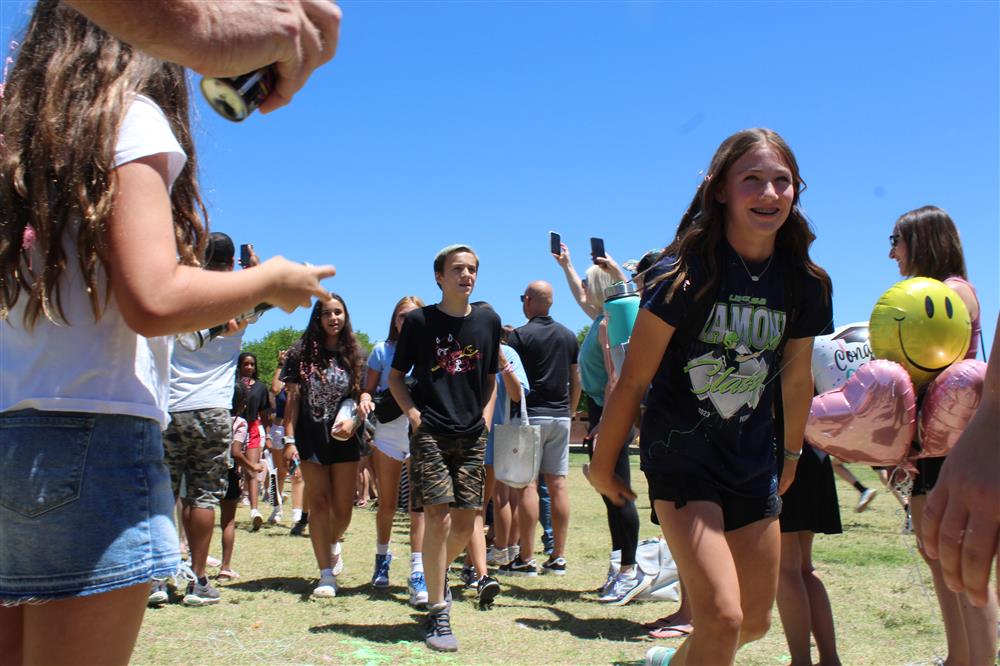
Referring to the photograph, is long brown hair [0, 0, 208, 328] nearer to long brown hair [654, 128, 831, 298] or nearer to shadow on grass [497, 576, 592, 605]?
long brown hair [654, 128, 831, 298]

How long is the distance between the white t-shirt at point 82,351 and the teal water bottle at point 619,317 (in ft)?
11.5

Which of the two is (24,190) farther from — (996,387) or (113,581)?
(996,387)

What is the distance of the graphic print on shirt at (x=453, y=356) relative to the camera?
5574 millimetres

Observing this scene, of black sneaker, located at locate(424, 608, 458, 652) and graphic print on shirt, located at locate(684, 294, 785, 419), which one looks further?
black sneaker, located at locate(424, 608, 458, 652)

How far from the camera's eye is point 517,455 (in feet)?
20.3

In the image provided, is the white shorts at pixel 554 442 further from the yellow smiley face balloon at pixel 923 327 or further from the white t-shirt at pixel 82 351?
the white t-shirt at pixel 82 351

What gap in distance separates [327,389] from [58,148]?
4976mm

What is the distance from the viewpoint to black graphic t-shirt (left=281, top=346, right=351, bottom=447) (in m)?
6.47

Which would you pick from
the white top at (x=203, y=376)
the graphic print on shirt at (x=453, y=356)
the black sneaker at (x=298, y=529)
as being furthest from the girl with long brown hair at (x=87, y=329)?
the black sneaker at (x=298, y=529)

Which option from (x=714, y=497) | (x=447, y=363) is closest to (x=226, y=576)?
(x=447, y=363)

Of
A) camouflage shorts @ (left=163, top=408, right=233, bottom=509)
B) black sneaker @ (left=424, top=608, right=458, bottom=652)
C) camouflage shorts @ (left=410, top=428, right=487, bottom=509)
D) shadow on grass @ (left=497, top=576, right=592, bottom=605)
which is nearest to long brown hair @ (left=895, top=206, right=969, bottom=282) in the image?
camouflage shorts @ (left=410, top=428, right=487, bottom=509)

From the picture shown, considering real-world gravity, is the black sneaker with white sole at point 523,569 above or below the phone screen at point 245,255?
below

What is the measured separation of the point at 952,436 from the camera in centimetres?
367

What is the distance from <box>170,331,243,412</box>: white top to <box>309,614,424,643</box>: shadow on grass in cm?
163
